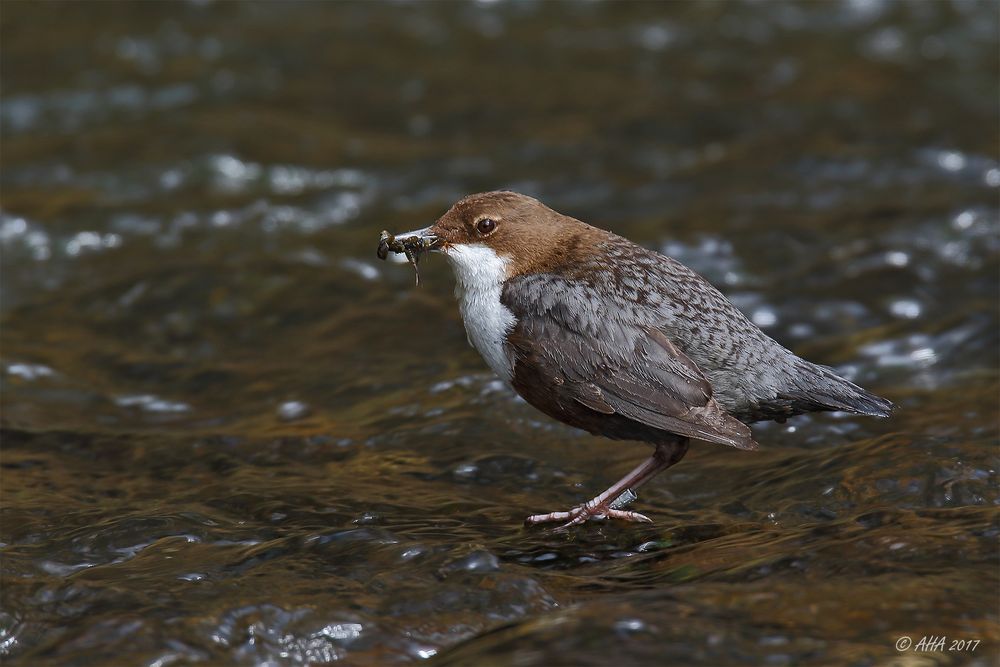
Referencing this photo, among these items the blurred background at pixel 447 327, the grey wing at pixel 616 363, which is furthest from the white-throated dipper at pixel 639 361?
the blurred background at pixel 447 327

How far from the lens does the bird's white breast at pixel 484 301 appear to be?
4055 millimetres

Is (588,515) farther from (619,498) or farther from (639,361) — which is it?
(639,361)

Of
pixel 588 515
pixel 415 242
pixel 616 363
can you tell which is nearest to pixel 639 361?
pixel 616 363

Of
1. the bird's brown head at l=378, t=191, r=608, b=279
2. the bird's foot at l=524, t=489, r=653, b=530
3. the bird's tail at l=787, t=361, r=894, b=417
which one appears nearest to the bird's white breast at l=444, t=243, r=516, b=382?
the bird's brown head at l=378, t=191, r=608, b=279

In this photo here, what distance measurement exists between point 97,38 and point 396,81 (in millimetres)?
2402

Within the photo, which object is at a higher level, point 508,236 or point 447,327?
point 508,236

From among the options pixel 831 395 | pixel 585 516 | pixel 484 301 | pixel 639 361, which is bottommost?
pixel 585 516

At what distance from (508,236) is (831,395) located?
1180 millimetres

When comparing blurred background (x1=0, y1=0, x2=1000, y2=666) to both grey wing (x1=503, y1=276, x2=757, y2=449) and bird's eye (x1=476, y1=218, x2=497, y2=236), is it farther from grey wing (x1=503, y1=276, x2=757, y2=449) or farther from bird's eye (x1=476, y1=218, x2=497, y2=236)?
bird's eye (x1=476, y1=218, x2=497, y2=236)

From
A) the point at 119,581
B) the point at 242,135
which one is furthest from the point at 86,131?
the point at 119,581

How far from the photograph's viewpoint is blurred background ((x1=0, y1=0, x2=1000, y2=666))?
3.14 metres

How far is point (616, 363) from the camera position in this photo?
3.88 meters

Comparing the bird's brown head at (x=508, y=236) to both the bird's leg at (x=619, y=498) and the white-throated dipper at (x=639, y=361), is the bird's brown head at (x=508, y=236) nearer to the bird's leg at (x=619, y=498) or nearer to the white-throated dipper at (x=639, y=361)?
the white-throated dipper at (x=639, y=361)

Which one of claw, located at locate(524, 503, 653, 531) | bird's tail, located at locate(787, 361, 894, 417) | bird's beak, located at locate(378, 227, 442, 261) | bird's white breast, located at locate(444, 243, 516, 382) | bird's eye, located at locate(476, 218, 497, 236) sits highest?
bird's eye, located at locate(476, 218, 497, 236)
